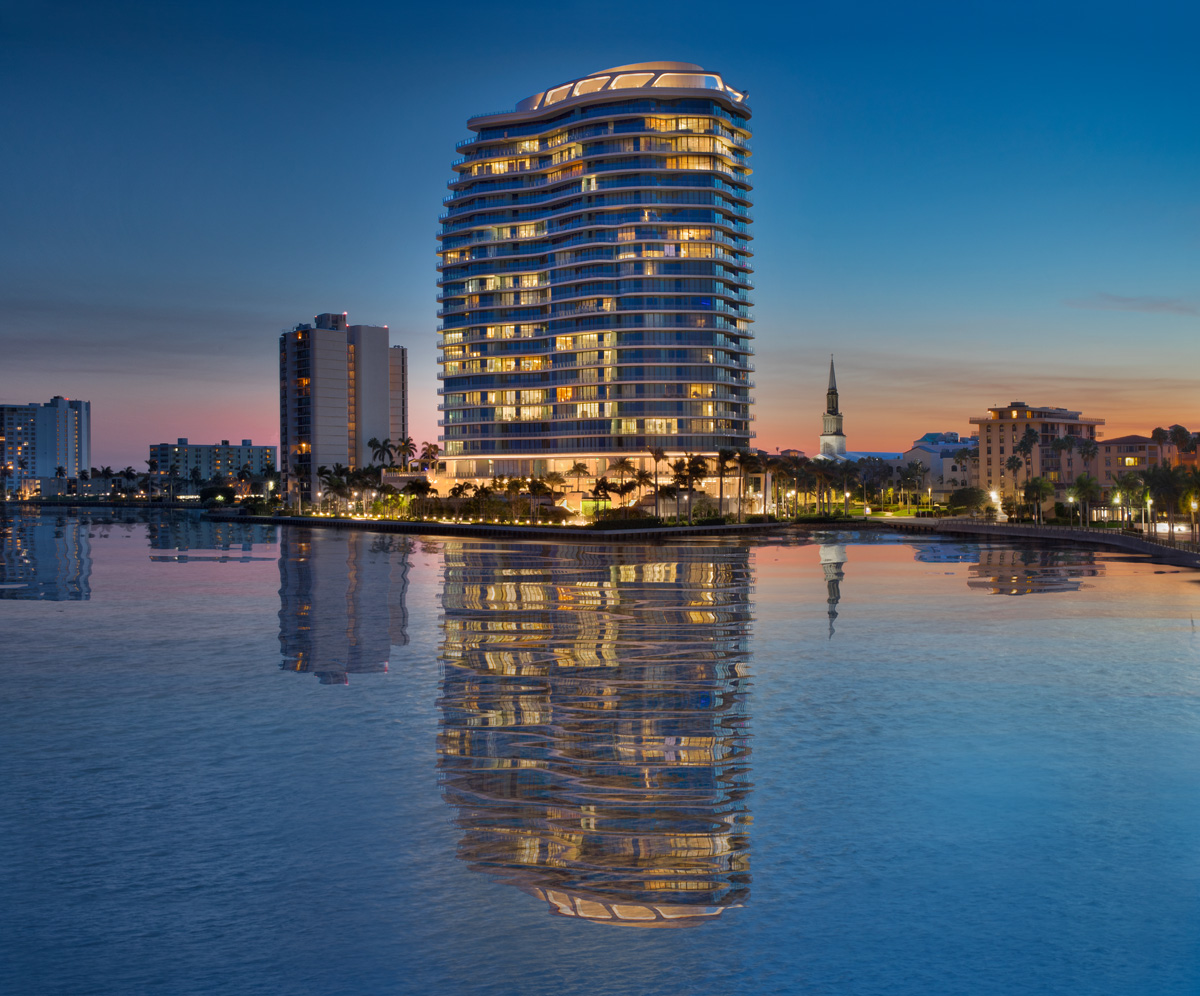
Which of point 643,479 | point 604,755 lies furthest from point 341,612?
point 643,479

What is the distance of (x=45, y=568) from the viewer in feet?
273

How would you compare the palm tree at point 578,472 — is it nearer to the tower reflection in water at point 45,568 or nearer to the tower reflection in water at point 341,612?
the tower reflection in water at point 45,568

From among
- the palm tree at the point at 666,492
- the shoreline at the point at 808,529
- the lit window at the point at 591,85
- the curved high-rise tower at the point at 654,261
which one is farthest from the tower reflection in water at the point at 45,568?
the lit window at the point at 591,85

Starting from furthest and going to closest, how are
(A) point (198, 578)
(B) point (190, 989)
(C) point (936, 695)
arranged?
(A) point (198, 578)
(C) point (936, 695)
(B) point (190, 989)

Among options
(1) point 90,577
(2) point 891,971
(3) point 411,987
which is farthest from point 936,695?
(1) point 90,577

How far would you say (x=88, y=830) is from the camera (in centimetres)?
1770

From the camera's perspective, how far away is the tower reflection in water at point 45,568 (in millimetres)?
62056

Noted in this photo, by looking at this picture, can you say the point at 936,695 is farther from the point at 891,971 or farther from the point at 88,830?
the point at 88,830

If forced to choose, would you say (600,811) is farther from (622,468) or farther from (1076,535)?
(622,468)

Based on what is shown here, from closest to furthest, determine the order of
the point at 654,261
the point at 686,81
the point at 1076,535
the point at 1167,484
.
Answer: the point at 1076,535
the point at 1167,484
the point at 654,261
the point at 686,81

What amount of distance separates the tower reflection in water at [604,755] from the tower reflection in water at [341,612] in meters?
2.90

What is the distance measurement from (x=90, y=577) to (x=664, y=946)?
231ft

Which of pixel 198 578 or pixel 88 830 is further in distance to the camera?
pixel 198 578

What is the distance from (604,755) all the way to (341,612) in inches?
1208
